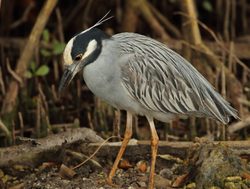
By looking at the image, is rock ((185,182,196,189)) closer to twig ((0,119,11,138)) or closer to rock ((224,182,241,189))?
rock ((224,182,241,189))

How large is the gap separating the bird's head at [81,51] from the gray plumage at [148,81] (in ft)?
0.07

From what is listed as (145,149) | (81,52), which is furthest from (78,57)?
(145,149)

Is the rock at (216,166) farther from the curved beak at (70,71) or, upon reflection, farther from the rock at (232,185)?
the curved beak at (70,71)

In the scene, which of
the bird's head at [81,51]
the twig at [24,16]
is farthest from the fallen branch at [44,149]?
the twig at [24,16]

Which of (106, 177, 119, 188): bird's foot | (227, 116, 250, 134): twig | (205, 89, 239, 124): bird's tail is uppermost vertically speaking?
(205, 89, 239, 124): bird's tail

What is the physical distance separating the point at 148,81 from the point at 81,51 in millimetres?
528

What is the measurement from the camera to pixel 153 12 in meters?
7.79

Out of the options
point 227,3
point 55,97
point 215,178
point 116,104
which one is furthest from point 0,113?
point 227,3

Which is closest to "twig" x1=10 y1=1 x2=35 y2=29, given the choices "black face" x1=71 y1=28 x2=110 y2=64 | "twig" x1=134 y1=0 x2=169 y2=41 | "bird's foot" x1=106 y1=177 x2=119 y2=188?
"twig" x1=134 y1=0 x2=169 y2=41

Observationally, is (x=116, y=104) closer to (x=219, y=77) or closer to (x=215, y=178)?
(x=215, y=178)

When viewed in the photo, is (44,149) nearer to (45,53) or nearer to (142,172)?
(142,172)

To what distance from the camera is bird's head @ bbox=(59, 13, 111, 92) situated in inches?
178

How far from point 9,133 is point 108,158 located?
86 centimetres

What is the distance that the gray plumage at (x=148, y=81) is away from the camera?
15.3 ft
